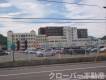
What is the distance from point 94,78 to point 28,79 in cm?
389

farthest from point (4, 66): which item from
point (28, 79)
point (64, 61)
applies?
point (28, 79)

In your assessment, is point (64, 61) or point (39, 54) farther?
point (39, 54)

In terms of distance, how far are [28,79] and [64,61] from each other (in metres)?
16.4

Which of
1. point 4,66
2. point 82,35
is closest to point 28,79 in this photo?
point 4,66

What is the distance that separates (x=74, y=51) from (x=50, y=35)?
215 ft

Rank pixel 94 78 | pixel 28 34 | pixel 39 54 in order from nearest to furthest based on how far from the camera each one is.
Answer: pixel 94 78, pixel 39 54, pixel 28 34

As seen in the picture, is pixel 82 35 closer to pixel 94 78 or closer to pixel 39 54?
pixel 39 54

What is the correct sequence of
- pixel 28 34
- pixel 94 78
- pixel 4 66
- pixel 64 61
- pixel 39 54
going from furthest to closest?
1. pixel 28 34
2. pixel 39 54
3. pixel 64 61
4. pixel 4 66
5. pixel 94 78

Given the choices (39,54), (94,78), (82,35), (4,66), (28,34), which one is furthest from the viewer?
(28,34)

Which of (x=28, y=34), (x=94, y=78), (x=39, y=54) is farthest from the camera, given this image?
(x=28, y=34)

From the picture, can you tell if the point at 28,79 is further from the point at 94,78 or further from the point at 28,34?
the point at 28,34

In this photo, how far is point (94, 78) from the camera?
14.7 meters

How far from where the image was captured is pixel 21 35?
110m

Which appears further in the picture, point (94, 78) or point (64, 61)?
point (64, 61)
